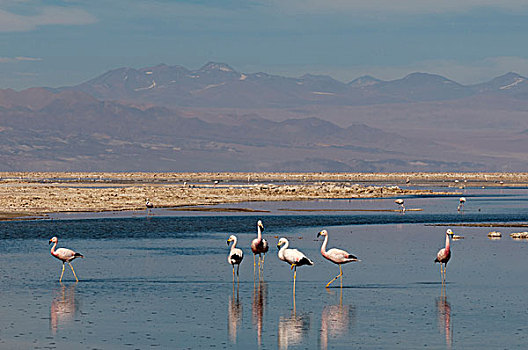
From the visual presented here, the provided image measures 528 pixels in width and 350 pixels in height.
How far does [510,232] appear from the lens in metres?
40.6

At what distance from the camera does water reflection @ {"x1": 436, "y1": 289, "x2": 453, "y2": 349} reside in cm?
1719

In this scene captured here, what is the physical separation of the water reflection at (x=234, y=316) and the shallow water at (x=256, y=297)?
43 millimetres

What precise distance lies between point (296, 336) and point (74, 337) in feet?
13.5

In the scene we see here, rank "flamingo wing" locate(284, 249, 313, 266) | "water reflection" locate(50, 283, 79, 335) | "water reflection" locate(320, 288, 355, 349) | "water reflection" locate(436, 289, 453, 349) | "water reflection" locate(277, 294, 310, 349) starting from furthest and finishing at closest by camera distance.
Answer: "flamingo wing" locate(284, 249, 313, 266), "water reflection" locate(50, 283, 79, 335), "water reflection" locate(320, 288, 355, 349), "water reflection" locate(436, 289, 453, 349), "water reflection" locate(277, 294, 310, 349)

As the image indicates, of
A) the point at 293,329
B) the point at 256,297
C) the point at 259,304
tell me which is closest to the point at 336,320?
the point at 293,329

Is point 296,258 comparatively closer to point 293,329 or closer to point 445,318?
point 445,318

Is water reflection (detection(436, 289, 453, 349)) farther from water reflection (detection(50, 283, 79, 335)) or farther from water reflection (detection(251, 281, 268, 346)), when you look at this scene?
water reflection (detection(50, 283, 79, 335))

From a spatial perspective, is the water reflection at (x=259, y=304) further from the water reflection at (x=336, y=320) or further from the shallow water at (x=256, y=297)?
the water reflection at (x=336, y=320)

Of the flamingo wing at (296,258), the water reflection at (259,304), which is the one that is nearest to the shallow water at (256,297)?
the water reflection at (259,304)

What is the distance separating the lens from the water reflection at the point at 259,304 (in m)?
18.4

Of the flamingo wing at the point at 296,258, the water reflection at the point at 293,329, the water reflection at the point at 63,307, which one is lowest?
the water reflection at the point at 293,329

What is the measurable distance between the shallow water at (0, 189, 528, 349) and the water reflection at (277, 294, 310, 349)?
4 centimetres

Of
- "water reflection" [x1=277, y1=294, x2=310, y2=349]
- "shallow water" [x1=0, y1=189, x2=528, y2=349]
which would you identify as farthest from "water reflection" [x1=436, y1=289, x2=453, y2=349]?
"water reflection" [x1=277, y1=294, x2=310, y2=349]

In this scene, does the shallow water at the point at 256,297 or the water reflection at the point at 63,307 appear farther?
the water reflection at the point at 63,307
